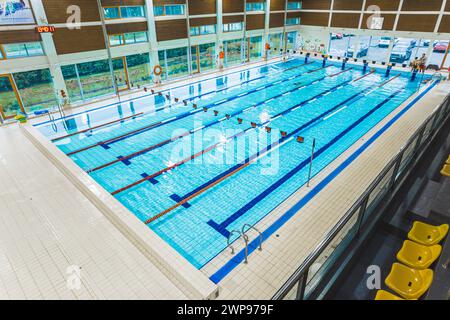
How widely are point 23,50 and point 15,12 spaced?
123 centimetres

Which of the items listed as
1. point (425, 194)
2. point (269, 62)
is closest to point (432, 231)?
point (425, 194)

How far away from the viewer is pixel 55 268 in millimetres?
4277

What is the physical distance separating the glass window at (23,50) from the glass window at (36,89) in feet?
2.02

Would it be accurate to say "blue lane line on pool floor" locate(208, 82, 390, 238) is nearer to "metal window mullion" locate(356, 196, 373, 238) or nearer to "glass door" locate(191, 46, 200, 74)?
"metal window mullion" locate(356, 196, 373, 238)

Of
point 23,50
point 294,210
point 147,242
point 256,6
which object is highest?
point 256,6

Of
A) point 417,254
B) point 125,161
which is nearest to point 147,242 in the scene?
point 417,254

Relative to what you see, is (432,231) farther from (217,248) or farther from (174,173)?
(174,173)

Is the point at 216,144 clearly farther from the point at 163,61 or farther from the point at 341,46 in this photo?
the point at 341,46

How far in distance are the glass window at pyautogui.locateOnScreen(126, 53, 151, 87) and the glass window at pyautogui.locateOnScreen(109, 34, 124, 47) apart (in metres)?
0.74

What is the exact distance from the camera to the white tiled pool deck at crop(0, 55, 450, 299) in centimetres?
399

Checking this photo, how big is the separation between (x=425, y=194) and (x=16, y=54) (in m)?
13.0

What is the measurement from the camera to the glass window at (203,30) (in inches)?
608

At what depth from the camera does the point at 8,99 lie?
10469mm

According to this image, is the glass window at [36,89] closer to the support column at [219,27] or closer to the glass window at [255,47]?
the support column at [219,27]
